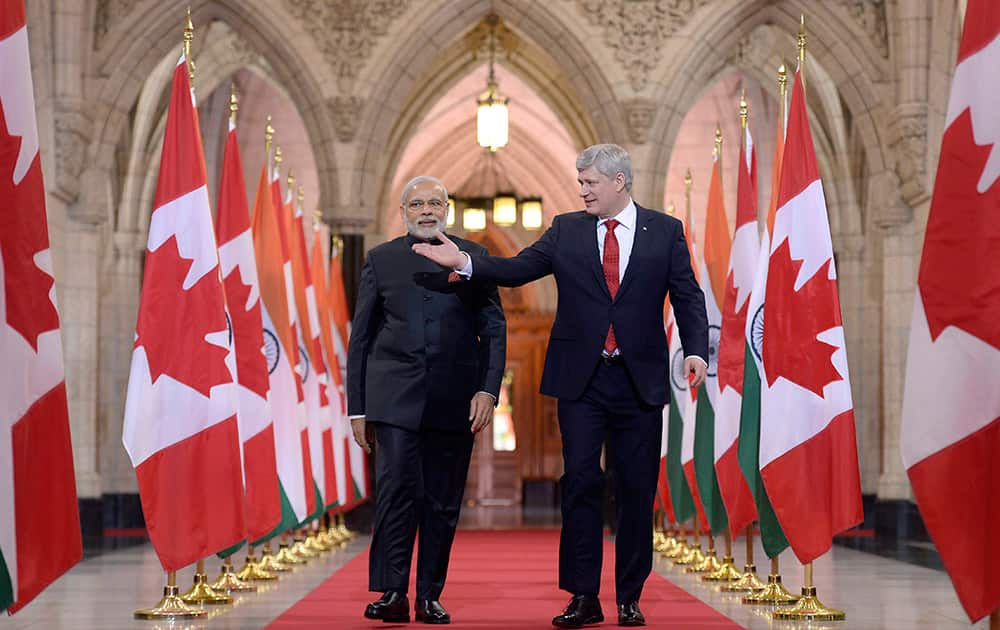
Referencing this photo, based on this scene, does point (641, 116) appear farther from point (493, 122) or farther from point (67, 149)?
point (67, 149)

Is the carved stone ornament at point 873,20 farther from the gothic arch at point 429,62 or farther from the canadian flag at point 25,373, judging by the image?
the canadian flag at point 25,373

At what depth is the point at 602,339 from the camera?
17.7ft

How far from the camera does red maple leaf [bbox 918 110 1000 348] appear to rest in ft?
13.8

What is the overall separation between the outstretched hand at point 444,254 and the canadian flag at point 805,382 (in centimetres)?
213

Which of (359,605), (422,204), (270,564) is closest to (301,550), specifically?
(270,564)

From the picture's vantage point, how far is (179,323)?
6770 millimetres

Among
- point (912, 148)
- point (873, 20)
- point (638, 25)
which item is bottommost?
point (912, 148)

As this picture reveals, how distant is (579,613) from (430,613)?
62cm

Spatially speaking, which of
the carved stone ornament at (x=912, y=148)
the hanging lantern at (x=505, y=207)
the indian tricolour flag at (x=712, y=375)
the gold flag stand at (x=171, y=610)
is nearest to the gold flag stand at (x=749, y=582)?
the indian tricolour flag at (x=712, y=375)

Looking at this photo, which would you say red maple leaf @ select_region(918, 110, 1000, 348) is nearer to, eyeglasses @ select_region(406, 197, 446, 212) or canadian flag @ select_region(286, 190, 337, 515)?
eyeglasses @ select_region(406, 197, 446, 212)

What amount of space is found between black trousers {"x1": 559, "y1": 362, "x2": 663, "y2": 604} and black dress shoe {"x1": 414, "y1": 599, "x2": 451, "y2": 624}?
1.60 feet

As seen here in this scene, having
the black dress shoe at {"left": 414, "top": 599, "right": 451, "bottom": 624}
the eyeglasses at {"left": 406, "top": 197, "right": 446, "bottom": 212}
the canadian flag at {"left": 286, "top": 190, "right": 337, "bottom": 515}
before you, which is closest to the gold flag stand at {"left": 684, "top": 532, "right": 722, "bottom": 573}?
the canadian flag at {"left": 286, "top": 190, "right": 337, "bottom": 515}

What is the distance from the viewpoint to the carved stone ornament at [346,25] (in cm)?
1546

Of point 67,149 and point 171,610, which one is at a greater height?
point 67,149
